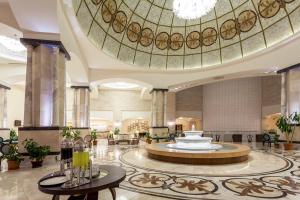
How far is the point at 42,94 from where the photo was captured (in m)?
6.36

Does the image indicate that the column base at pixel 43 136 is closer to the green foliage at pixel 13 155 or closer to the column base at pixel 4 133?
the green foliage at pixel 13 155

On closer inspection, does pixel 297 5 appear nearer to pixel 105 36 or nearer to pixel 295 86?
pixel 295 86

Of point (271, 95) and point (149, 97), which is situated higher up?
point (149, 97)

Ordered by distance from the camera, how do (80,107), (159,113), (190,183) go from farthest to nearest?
(159,113)
(80,107)
(190,183)

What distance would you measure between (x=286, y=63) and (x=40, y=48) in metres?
9.92

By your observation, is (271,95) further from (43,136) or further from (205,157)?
(43,136)

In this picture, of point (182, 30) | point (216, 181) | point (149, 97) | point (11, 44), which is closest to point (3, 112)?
point (11, 44)

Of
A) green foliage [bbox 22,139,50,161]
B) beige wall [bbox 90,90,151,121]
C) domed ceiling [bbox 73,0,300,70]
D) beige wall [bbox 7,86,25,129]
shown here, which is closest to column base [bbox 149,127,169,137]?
domed ceiling [bbox 73,0,300,70]

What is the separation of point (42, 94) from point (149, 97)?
541 inches

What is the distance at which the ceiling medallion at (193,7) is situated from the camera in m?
8.94

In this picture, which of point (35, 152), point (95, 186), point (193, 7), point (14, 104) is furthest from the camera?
point (14, 104)

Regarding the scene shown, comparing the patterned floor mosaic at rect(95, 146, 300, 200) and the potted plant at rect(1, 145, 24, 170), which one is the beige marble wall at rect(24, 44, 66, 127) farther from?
the patterned floor mosaic at rect(95, 146, 300, 200)

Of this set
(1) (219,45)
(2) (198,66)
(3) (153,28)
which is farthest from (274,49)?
(3) (153,28)

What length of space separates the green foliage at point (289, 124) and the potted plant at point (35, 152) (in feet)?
31.0
